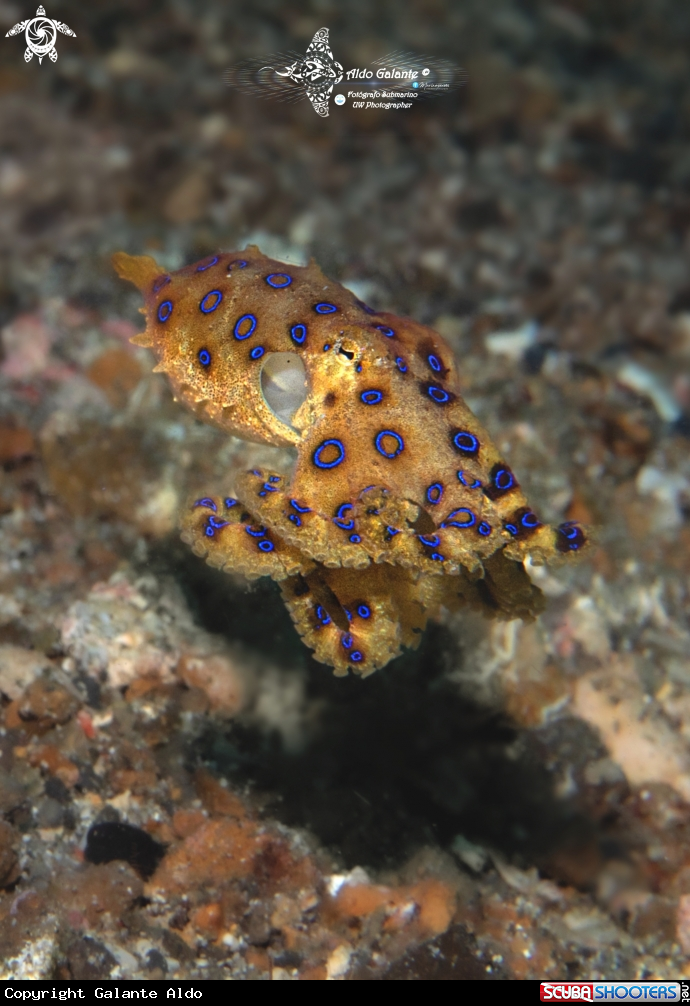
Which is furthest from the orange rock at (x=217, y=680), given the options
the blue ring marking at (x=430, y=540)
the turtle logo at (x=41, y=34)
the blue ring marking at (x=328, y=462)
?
the turtle logo at (x=41, y=34)

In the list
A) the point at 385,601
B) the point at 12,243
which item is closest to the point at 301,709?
the point at 385,601

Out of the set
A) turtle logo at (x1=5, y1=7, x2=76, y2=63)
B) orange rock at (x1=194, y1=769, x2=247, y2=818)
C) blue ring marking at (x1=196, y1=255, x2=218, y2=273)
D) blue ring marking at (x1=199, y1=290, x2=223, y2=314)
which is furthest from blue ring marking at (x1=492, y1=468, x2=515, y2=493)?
turtle logo at (x1=5, y1=7, x2=76, y2=63)

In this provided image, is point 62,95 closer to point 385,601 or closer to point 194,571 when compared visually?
point 194,571

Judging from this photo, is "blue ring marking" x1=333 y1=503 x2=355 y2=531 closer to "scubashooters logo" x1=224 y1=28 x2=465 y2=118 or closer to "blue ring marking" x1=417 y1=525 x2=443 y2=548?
"blue ring marking" x1=417 y1=525 x2=443 y2=548

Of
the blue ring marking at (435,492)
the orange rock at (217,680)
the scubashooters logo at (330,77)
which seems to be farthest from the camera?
the scubashooters logo at (330,77)

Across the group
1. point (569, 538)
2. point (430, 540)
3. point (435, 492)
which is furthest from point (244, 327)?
point (569, 538)

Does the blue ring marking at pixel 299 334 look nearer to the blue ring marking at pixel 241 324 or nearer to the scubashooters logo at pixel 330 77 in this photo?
the blue ring marking at pixel 241 324

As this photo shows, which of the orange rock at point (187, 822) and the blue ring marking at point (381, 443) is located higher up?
the blue ring marking at point (381, 443)

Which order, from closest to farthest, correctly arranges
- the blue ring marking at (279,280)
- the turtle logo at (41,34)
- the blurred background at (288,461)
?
1. the blue ring marking at (279,280)
2. the blurred background at (288,461)
3. the turtle logo at (41,34)
